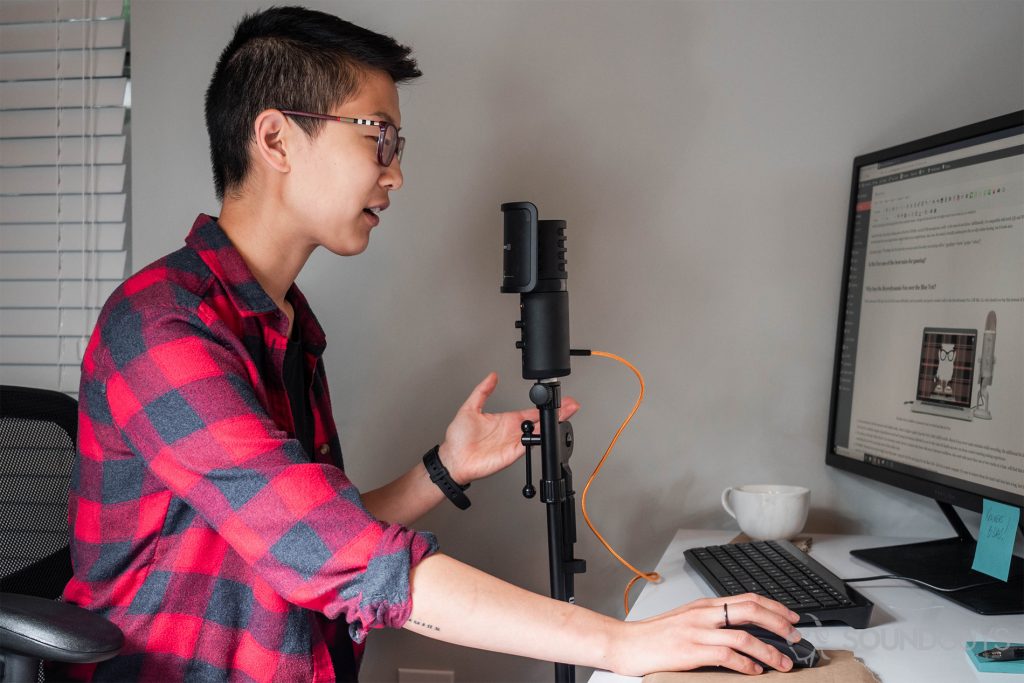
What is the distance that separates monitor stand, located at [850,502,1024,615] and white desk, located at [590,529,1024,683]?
0.02 meters

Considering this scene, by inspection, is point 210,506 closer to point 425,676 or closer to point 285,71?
point 285,71

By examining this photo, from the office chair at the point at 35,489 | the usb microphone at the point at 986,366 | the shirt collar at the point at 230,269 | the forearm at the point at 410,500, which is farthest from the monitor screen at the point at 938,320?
the office chair at the point at 35,489

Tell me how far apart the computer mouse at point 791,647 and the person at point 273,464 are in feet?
0.04

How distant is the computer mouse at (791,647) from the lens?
0.84 metres

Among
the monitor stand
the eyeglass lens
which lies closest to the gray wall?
the monitor stand

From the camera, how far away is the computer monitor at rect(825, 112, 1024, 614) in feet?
3.72

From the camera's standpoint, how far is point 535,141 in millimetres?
1602

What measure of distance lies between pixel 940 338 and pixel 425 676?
3.74ft

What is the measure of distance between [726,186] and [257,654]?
1116 millimetres

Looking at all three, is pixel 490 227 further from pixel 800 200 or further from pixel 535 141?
pixel 800 200

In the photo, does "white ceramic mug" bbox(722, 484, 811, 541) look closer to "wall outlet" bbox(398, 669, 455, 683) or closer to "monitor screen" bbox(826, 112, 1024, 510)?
"monitor screen" bbox(826, 112, 1024, 510)

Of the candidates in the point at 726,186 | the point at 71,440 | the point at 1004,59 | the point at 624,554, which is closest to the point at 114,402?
the point at 71,440

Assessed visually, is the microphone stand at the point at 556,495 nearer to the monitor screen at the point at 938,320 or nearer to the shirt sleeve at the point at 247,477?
the shirt sleeve at the point at 247,477

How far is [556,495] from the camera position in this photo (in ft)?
3.52
